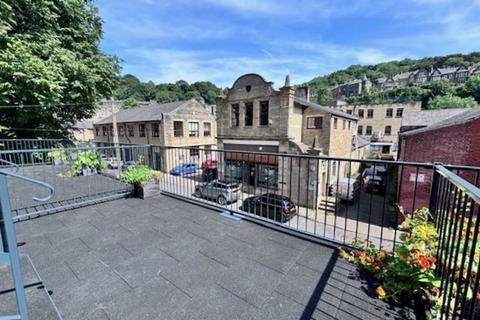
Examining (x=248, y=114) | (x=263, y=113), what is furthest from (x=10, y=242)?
(x=248, y=114)

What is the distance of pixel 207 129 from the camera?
22.4m

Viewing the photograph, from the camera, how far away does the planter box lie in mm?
3925

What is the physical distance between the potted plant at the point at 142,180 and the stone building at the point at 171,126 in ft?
42.7

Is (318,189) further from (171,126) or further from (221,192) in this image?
(171,126)

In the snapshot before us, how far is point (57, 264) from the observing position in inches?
79.0

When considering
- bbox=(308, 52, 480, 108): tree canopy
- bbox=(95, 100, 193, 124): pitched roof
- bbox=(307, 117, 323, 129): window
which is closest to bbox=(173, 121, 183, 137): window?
bbox=(95, 100, 193, 124): pitched roof

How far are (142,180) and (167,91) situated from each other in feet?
173

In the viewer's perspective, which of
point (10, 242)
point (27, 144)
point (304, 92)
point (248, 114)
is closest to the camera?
point (10, 242)

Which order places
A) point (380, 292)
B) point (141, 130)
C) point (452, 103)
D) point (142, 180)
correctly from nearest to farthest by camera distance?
1. point (380, 292)
2. point (142, 180)
3. point (141, 130)
4. point (452, 103)

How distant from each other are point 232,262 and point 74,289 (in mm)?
1320

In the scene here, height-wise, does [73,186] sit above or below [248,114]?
below

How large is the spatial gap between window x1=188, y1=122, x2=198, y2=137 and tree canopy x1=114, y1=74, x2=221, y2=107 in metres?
22.9

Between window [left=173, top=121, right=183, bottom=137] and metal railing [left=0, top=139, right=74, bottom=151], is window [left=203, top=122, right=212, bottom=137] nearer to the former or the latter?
window [left=173, top=121, right=183, bottom=137]

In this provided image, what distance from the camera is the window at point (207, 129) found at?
2206cm
